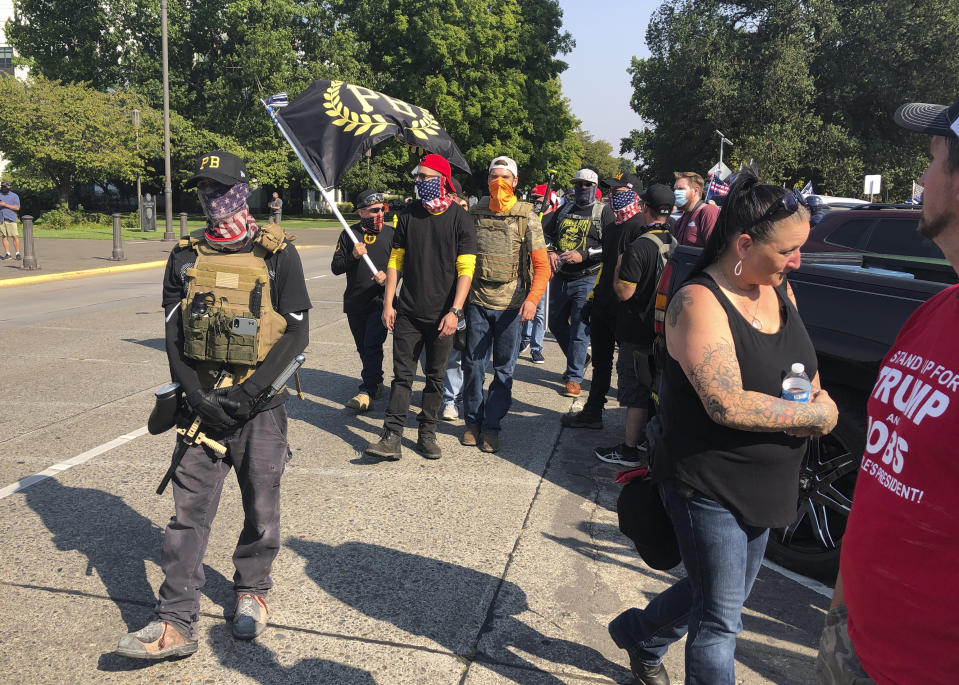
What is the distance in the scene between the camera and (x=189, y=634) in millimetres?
3006

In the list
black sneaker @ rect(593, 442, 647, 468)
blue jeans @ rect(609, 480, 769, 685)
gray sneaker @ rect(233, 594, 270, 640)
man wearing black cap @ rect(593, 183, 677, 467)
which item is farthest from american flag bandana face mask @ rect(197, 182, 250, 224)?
black sneaker @ rect(593, 442, 647, 468)

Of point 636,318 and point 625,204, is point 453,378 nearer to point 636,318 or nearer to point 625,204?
point 636,318

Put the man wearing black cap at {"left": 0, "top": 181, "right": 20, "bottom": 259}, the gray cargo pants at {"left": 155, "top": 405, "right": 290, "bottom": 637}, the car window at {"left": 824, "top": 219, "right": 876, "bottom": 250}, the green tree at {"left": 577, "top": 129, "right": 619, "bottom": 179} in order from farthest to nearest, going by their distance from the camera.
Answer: the green tree at {"left": 577, "top": 129, "right": 619, "bottom": 179}
the man wearing black cap at {"left": 0, "top": 181, "right": 20, "bottom": 259}
the car window at {"left": 824, "top": 219, "right": 876, "bottom": 250}
the gray cargo pants at {"left": 155, "top": 405, "right": 290, "bottom": 637}

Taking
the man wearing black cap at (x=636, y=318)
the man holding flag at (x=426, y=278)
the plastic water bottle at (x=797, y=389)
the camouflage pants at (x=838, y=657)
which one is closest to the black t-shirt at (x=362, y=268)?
the man holding flag at (x=426, y=278)

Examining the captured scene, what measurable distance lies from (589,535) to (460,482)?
105 centimetres

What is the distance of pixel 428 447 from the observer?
5422mm

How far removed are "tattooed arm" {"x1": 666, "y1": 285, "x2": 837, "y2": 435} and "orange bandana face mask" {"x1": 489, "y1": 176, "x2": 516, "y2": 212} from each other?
3.45 meters

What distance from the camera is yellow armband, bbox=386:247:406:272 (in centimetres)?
523

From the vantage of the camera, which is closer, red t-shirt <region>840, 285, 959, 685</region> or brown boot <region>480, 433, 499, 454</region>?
red t-shirt <region>840, 285, 959, 685</region>

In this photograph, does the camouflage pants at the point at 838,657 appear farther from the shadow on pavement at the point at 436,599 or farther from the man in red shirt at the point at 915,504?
the shadow on pavement at the point at 436,599

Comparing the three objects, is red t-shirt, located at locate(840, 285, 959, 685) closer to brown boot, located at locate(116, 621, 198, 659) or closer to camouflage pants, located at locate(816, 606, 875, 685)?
camouflage pants, located at locate(816, 606, 875, 685)

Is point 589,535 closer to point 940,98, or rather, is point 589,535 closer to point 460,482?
point 460,482

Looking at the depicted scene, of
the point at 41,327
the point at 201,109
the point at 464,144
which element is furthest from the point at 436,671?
the point at 201,109

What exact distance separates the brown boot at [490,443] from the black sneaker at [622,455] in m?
0.75
